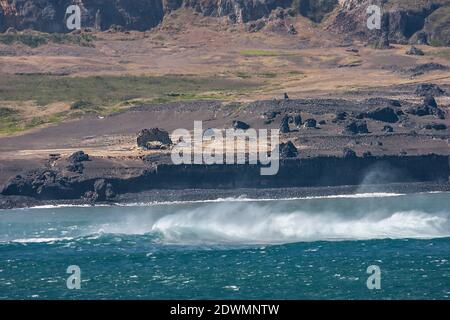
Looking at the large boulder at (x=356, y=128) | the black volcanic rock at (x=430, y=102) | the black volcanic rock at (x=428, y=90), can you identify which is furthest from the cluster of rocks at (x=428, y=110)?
the large boulder at (x=356, y=128)

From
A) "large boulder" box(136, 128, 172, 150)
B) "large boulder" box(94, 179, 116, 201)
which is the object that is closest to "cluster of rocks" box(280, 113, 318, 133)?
"large boulder" box(136, 128, 172, 150)

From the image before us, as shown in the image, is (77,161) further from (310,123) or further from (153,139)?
(310,123)

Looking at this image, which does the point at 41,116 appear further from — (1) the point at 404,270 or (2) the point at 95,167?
(1) the point at 404,270

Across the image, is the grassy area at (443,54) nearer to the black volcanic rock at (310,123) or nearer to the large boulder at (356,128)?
the black volcanic rock at (310,123)

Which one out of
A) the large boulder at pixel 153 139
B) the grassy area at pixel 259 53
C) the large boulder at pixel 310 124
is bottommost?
the large boulder at pixel 153 139

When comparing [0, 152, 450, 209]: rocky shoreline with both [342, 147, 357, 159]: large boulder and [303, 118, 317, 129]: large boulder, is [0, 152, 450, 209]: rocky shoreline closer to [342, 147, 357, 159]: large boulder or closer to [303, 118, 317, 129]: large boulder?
[342, 147, 357, 159]: large boulder

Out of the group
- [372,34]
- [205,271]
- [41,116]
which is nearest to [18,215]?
[205,271]
